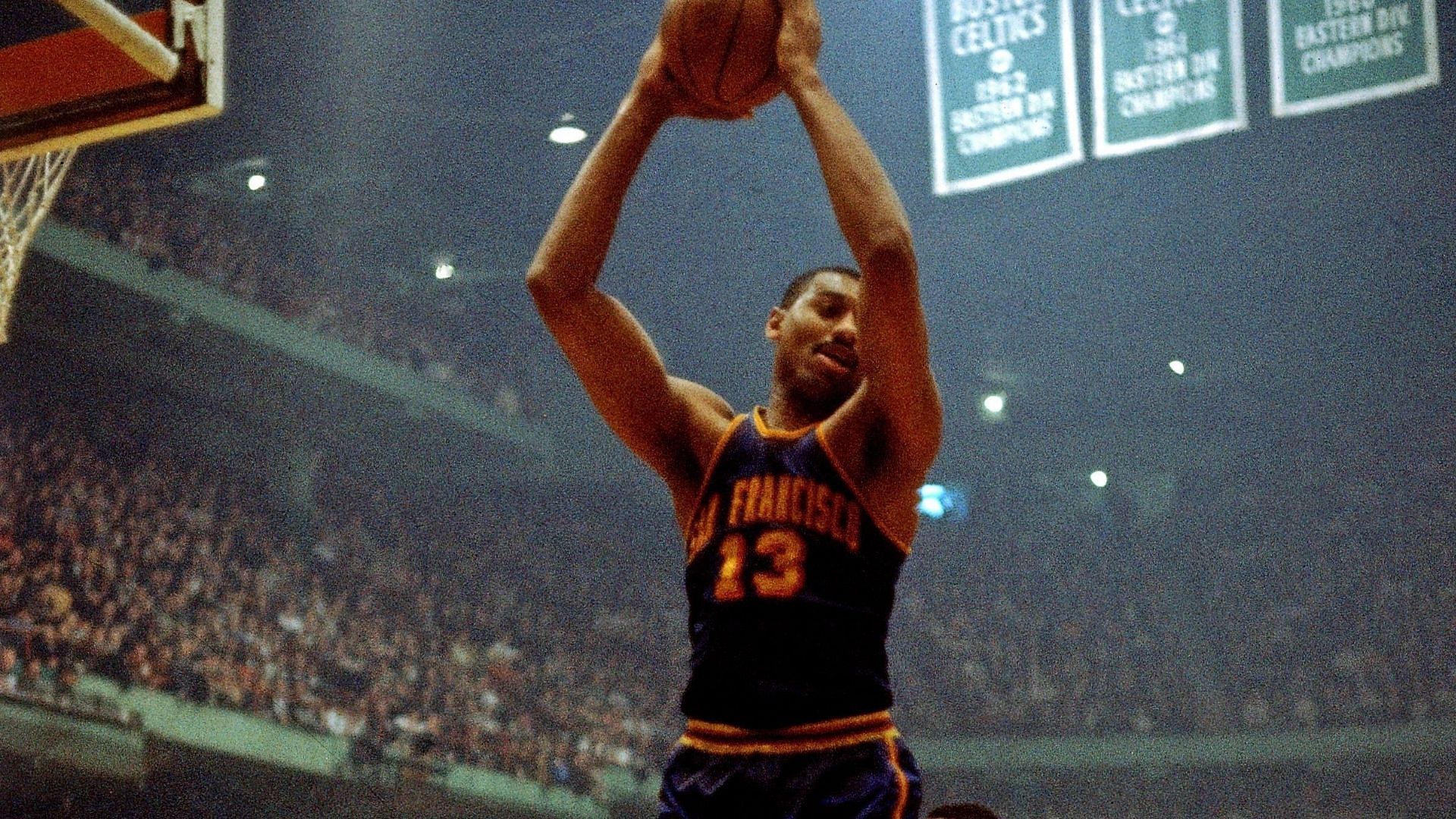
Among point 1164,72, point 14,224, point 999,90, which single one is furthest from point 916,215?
point 14,224

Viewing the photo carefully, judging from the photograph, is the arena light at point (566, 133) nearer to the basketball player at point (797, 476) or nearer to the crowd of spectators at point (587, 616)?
the crowd of spectators at point (587, 616)

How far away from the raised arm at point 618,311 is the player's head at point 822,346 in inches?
6.4

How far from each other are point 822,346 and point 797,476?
269mm

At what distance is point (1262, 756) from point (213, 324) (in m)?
12.3

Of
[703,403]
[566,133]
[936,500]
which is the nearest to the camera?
[703,403]

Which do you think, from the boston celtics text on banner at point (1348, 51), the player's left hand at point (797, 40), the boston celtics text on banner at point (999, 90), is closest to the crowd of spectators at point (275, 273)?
the boston celtics text on banner at point (999, 90)

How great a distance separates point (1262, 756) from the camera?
55.8ft

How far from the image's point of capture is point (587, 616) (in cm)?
1869

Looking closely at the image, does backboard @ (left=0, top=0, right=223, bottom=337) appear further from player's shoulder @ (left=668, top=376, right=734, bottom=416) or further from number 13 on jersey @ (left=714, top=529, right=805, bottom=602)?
number 13 on jersey @ (left=714, top=529, right=805, bottom=602)

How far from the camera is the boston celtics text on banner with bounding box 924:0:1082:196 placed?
31.1 feet

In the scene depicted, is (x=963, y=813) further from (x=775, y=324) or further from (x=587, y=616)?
(x=587, y=616)

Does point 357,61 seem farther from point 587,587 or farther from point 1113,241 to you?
point 1113,241

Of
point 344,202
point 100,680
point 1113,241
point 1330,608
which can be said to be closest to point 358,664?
point 100,680

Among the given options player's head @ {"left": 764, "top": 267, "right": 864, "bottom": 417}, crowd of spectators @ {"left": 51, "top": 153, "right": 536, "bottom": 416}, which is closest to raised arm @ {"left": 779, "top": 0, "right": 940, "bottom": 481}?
player's head @ {"left": 764, "top": 267, "right": 864, "bottom": 417}
